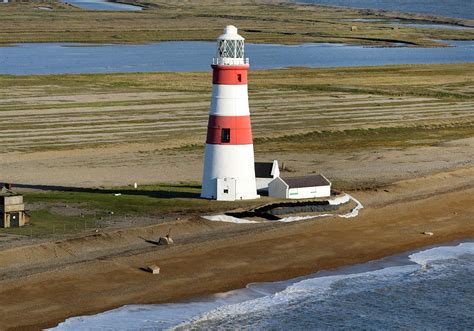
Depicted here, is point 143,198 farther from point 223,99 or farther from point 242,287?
point 242,287

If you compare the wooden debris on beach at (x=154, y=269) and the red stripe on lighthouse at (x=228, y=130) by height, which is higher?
the red stripe on lighthouse at (x=228, y=130)

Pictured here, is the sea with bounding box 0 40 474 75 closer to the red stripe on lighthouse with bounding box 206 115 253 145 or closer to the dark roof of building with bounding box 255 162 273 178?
the dark roof of building with bounding box 255 162 273 178

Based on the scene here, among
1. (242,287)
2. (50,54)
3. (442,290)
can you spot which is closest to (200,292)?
(242,287)

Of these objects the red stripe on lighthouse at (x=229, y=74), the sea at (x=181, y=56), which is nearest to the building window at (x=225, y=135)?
the red stripe on lighthouse at (x=229, y=74)

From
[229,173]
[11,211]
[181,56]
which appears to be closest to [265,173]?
[229,173]

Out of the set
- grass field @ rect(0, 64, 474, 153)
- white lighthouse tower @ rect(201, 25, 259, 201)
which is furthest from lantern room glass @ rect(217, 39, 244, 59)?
grass field @ rect(0, 64, 474, 153)

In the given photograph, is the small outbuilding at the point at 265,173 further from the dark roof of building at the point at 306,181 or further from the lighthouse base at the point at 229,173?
the lighthouse base at the point at 229,173

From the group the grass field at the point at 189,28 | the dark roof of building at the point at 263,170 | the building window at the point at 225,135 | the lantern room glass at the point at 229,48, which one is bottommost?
the dark roof of building at the point at 263,170
